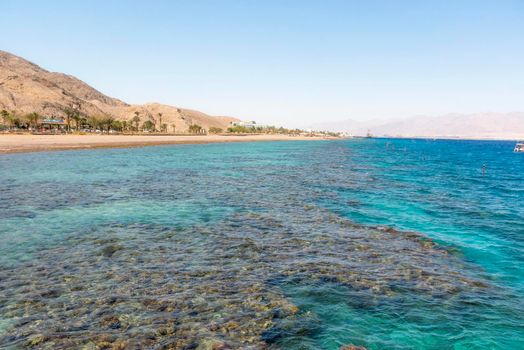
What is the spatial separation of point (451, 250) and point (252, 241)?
966 centimetres

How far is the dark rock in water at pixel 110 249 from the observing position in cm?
1429

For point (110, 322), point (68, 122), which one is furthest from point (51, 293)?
point (68, 122)

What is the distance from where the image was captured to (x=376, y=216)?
23.4 meters

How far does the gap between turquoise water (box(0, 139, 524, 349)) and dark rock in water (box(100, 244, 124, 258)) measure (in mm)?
42

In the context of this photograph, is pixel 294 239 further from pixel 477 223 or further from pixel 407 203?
pixel 407 203

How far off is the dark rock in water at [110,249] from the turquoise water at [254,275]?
4 cm

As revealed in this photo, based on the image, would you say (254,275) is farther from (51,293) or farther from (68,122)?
(68,122)

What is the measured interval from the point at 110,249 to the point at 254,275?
22.3 ft

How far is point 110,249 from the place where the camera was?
49.0 ft

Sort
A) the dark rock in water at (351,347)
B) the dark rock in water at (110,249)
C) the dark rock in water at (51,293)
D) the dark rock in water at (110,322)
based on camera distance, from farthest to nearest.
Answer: the dark rock in water at (110,249)
the dark rock in water at (51,293)
the dark rock in water at (110,322)
the dark rock in water at (351,347)

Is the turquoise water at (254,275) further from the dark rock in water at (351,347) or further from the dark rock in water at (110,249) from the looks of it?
the dark rock in water at (351,347)

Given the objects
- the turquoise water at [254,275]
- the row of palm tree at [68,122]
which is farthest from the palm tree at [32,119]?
the turquoise water at [254,275]

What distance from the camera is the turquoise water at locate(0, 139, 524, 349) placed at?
8867 millimetres

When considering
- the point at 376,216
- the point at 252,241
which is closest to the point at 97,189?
the point at 252,241
